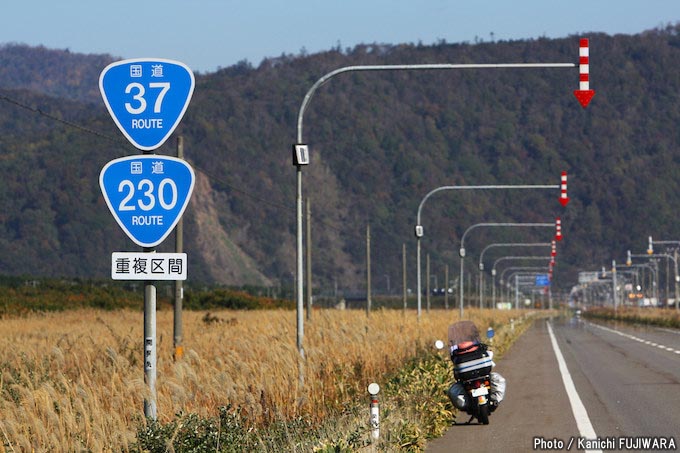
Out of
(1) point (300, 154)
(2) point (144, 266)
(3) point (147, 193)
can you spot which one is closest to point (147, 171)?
(3) point (147, 193)

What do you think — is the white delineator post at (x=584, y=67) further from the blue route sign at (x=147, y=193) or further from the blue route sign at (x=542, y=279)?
the blue route sign at (x=542, y=279)

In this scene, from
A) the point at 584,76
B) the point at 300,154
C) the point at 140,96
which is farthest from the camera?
the point at 300,154

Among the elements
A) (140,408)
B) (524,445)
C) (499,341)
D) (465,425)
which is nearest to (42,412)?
(140,408)

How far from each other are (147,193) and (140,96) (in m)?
0.80

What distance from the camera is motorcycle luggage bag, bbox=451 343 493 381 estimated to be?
59.7ft

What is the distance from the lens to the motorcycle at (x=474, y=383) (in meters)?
18.0

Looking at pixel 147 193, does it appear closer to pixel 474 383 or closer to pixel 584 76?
pixel 474 383

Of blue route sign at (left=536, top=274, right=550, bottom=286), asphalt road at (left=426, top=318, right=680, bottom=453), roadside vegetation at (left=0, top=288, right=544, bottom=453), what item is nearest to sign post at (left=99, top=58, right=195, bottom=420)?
roadside vegetation at (left=0, top=288, right=544, bottom=453)

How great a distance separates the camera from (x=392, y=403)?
1681cm

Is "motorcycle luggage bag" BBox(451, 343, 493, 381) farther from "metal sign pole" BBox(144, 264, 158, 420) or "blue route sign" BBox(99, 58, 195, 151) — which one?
"blue route sign" BBox(99, 58, 195, 151)

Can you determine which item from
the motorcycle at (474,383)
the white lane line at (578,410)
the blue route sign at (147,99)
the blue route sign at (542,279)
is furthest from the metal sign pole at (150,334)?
the blue route sign at (542,279)

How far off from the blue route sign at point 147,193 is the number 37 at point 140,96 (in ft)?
1.28

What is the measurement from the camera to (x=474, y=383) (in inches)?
715

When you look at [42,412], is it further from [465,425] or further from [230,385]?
[465,425]
